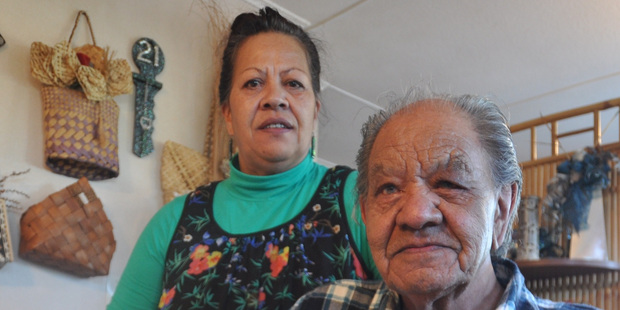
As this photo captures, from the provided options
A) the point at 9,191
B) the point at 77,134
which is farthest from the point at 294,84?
the point at 9,191

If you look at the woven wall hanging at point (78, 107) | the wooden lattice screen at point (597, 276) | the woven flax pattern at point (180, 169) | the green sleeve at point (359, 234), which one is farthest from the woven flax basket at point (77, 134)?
the wooden lattice screen at point (597, 276)

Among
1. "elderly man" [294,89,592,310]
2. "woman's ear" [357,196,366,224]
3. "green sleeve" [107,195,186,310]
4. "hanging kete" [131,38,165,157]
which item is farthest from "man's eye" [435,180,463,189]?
"hanging kete" [131,38,165,157]

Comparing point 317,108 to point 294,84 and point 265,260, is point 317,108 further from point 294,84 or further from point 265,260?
point 265,260

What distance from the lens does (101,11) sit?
2.72 metres

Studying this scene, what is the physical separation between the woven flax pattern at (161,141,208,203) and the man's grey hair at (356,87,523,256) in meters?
1.65

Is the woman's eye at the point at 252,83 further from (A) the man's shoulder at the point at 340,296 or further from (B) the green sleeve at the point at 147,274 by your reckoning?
(A) the man's shoulder at the point at 340,296

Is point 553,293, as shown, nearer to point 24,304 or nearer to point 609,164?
point 609,164

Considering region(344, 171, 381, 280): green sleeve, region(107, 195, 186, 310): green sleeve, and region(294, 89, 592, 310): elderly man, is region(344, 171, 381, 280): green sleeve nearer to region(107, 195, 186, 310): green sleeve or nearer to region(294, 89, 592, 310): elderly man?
region(294, 89, 592, 310): elderly man

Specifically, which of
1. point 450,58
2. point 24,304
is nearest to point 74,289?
point 24,304

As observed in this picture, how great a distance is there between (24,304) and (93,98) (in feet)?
2.57

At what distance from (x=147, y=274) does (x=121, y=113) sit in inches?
53.1

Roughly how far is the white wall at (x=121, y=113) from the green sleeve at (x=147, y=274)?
38.7 inches

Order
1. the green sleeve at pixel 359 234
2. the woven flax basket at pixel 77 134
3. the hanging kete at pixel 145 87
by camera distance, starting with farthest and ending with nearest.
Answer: the hanging kete at pixel 145 87, the woven flax basket at pixel 77 134, the green sleeve at pixel 359 234

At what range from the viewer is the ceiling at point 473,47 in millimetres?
3350
